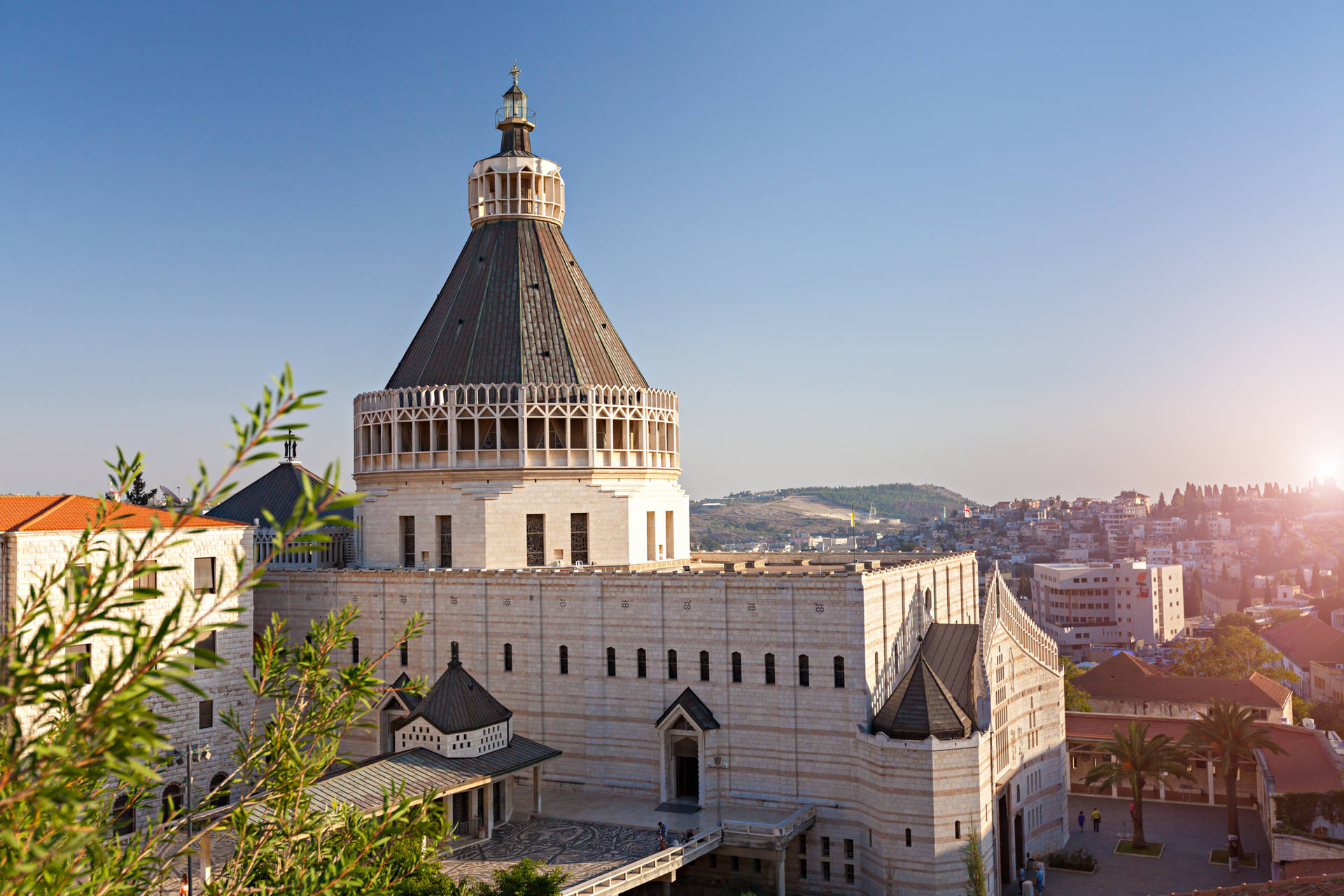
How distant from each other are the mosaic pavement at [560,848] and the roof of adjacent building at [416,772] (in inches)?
91.0

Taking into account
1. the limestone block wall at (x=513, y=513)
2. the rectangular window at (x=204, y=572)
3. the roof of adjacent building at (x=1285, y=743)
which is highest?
the limestone block wall at (x=513, y=513)

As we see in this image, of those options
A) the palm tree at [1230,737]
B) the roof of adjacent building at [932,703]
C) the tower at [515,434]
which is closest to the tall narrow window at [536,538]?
the tower at [515,434]

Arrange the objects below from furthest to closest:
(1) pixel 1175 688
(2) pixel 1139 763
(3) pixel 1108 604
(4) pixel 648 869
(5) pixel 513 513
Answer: (3) pixel 1108 604 → (1) pixel 1175 688 → (2) pixel 1139 763 → (5) pixel 513 513 → (4) pixel 648 869

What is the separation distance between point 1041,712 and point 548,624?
931 inches

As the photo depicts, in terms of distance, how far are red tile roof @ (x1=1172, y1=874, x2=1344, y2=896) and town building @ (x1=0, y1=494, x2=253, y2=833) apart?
108ft

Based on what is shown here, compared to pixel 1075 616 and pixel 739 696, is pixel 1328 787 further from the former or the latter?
pixel 1075 616

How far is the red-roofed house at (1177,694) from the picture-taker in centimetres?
6981

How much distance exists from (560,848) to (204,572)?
19.2m

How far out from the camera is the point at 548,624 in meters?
45.2

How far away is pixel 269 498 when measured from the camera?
5969 cm

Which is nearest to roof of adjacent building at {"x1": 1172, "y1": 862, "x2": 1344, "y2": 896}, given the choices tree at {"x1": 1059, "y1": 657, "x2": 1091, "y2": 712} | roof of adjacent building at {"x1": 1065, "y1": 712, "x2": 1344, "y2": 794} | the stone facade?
the stone facade

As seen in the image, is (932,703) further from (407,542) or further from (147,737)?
(147,737)

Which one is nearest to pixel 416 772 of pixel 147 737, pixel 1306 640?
pixel 147 737

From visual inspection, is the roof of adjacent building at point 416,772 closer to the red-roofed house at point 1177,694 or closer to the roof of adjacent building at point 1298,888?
the roof of adjacent building at point 1298,888
